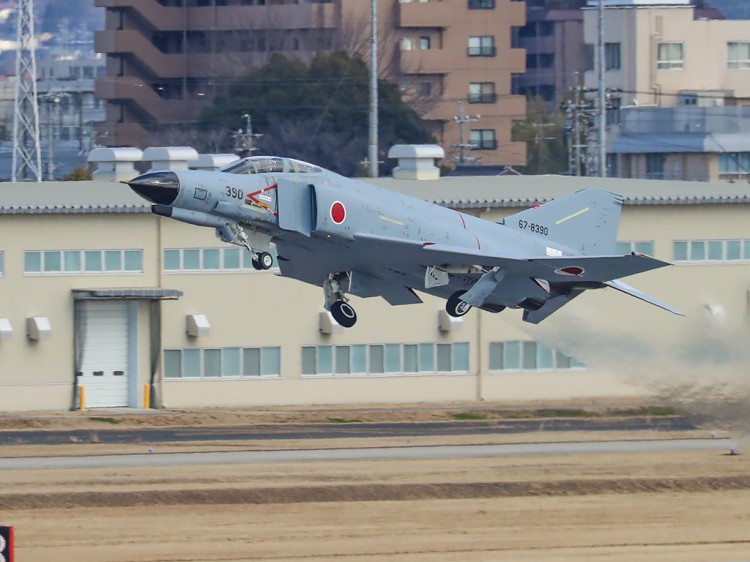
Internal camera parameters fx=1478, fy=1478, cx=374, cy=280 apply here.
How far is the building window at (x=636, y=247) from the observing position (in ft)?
176

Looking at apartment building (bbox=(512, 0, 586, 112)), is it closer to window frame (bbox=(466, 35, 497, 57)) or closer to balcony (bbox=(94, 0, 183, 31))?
window frame (bbox=(466, 35, 497, 57))

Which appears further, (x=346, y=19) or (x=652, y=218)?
(x=346, y=19)

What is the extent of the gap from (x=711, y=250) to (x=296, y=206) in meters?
28.3

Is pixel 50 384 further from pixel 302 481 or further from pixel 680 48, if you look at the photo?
pixel 680 48

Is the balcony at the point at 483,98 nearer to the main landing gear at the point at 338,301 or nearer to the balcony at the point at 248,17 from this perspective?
the balcony at the point at 248,17

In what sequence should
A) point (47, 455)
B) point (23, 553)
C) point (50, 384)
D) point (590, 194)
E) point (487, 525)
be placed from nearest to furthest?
point (23, 553), point (487, 525), point (590, 194), point (47, 455), point (50, 384)

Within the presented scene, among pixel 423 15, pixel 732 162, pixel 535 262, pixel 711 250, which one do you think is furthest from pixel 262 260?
pixel 423 15

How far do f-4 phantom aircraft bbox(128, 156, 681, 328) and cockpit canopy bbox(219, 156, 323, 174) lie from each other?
0.08ft

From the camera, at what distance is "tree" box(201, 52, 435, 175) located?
314ft

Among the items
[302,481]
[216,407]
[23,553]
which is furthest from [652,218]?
[23,553]

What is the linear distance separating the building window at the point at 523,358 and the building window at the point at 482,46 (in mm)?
53853

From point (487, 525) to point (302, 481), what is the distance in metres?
5.66

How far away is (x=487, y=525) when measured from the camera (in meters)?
34.9

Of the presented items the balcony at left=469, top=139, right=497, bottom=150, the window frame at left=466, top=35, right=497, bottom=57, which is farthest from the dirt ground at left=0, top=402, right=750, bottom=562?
the window frame at left=466, top=35, right=497, bottom=57
